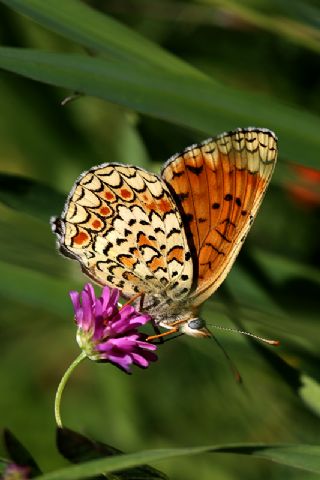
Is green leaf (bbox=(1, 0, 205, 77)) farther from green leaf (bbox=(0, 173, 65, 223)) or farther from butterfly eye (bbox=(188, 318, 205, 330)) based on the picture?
butterfly eye (bbox=(188, 318, 205, 330))

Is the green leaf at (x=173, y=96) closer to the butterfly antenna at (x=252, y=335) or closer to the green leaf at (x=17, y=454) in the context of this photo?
the butterfly antenna at (x=252, y=335)

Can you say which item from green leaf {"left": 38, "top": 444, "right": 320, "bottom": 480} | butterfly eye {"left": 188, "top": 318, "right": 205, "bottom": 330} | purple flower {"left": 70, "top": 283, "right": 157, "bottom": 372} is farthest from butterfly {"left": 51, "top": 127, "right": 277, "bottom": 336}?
green leaf {"left": 38, "top": 444, "right": 320, "bottom": 480}

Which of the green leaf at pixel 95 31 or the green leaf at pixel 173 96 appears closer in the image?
the green leaf at pixel 173 96

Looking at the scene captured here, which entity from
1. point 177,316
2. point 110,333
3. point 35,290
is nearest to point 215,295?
point 177,316

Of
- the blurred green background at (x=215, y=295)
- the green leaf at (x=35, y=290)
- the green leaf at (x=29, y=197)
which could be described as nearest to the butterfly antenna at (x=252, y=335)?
the blurred green background at (x=215, y=295)

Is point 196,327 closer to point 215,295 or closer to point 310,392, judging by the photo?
point 310,392

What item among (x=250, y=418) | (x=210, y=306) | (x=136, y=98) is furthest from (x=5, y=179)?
(x=250, y=418)

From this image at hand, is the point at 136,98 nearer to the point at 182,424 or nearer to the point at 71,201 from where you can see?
the point at 71,201
